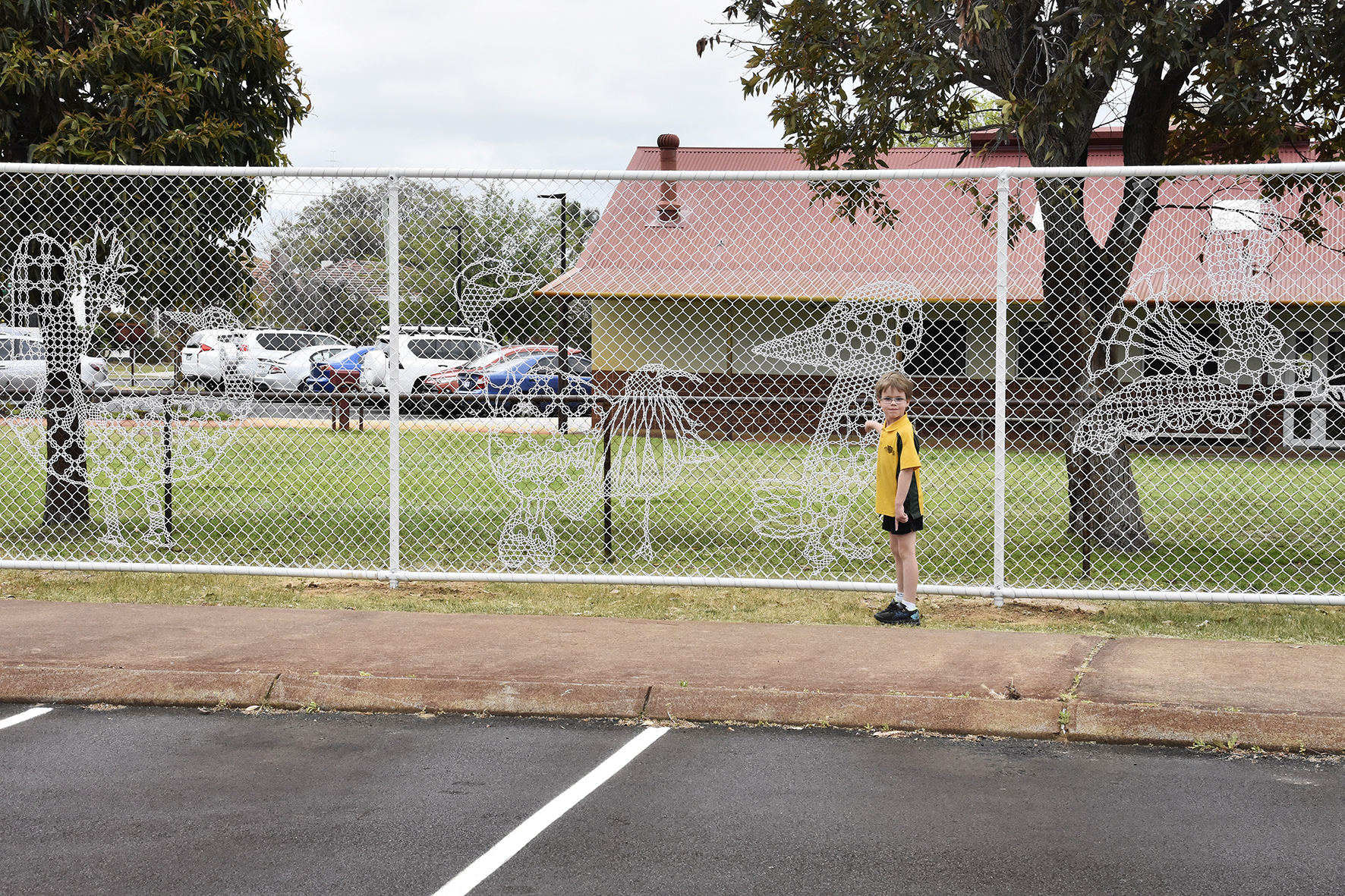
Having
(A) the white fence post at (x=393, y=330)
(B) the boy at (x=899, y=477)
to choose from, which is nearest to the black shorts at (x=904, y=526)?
(B) the boy at (x=899, y=477)

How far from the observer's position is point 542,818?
4207mm

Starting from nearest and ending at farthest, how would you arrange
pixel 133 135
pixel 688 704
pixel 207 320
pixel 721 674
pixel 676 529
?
pixel 688 704 < pixel 721 674 < pixel 207 320 < pixel 133 135 < pixel 676 529

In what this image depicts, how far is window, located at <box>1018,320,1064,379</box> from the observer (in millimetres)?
8891

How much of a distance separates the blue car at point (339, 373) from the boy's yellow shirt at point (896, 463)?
3.04m

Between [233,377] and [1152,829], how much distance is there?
18.9ft

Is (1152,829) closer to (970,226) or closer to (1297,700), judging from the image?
(1297,700)

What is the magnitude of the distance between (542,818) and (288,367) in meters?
4.26

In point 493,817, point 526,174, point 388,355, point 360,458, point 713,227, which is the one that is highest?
point 713,227

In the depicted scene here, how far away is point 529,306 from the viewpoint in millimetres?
7438

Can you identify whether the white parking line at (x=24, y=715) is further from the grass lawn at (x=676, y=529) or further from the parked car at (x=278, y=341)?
the parked car at (x=278, y=341)

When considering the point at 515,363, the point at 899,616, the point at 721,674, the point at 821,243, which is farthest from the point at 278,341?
the point at 821,243

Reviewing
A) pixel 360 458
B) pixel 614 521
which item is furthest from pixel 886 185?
pixel 614 521

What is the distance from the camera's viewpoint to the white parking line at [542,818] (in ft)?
12.0

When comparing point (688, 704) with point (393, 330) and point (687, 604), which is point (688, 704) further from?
point (393, 330)
